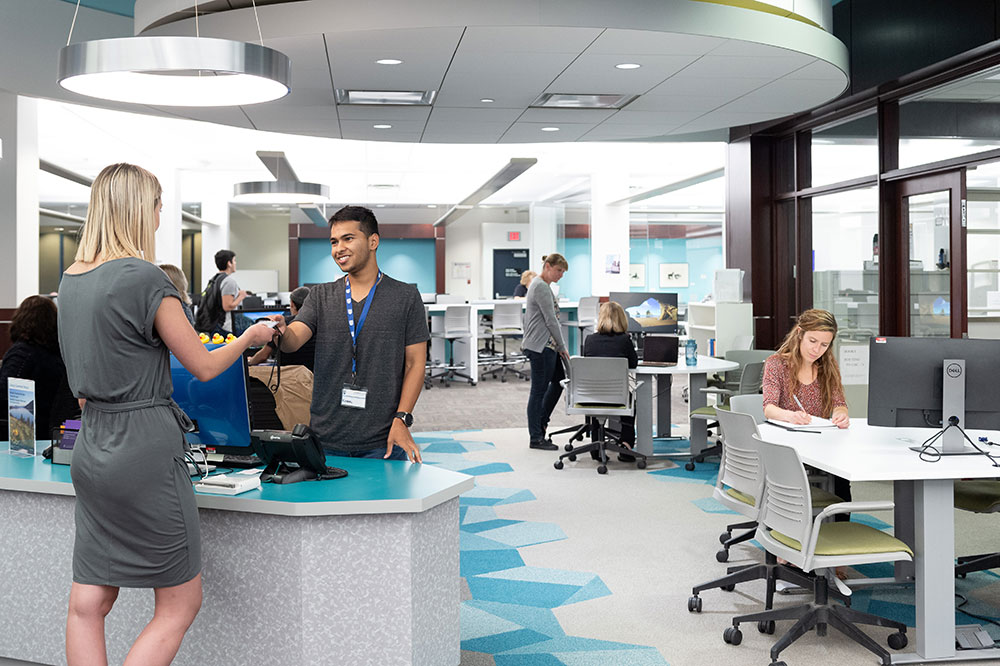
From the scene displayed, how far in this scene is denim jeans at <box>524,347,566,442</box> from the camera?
8367 millimetres

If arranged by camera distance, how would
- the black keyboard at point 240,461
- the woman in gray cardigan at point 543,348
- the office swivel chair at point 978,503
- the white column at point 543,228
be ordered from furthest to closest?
the white column at point 543,228 → the woman in gray cardigan at point 543,348 → the office swivel chair at point 978,503 → the black keyboard at point 240,461

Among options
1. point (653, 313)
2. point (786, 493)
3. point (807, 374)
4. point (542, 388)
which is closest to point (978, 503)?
point (807, 374)

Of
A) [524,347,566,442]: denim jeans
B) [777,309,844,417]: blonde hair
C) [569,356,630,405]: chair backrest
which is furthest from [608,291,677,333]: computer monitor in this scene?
[777,309,844,417]: blonde hair

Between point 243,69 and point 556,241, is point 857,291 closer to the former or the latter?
point 243,69

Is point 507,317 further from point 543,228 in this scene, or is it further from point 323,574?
point 323,574

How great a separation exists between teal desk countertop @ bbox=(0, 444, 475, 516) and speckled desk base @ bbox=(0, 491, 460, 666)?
0.06m

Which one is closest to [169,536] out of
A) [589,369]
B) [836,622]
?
[836,622]

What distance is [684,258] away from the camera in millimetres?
15648

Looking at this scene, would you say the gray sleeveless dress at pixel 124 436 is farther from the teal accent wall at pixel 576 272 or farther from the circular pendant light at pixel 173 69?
the teal accent wall at pixel 576 272

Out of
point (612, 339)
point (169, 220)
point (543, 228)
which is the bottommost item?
point (612, 339)

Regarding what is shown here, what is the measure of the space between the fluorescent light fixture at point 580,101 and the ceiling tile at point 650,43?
1366 millimetres

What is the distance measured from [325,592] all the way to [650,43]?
441cm

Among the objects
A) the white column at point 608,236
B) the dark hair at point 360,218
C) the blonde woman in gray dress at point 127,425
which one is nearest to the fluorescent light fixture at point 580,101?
the dark hair at point 360,218

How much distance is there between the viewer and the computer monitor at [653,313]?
10141 mm
